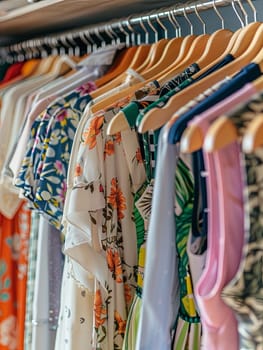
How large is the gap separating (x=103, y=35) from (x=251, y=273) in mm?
893

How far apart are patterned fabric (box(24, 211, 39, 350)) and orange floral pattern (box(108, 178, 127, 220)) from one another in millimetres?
268

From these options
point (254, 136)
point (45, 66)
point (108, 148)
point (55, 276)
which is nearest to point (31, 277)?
point (55, 276)

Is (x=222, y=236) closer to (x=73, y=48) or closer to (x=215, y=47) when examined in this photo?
(x=215, y=47)

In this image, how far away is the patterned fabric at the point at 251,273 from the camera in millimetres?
649

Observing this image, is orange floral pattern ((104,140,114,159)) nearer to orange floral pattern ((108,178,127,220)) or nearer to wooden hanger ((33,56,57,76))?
orange floral pattern ((108,178,127,220))

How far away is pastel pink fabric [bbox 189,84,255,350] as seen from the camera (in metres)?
0.70

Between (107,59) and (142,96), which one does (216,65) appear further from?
(107,59)

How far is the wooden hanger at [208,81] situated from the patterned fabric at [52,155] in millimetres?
313

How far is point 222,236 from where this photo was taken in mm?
711

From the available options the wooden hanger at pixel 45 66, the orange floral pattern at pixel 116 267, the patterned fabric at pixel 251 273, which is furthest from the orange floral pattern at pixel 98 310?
the wooden hanger at pixel 45 66

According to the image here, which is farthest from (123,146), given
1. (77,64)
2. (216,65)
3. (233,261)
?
(77,64)

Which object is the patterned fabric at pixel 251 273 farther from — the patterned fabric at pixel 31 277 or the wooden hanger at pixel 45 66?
the wooden hanger at pixel 45 66

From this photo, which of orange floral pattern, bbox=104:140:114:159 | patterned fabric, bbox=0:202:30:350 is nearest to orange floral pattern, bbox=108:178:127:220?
orange floral pattern, bbox=104:140:114:159

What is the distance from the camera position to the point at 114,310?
3.13 feet
